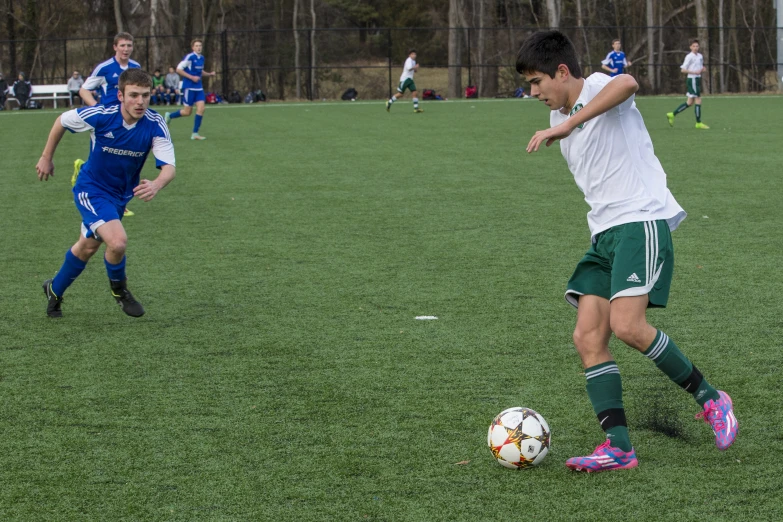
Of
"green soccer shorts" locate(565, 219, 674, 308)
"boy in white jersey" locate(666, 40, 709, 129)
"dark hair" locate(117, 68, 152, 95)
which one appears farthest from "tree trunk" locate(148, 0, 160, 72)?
"green soccer shorts" locate(565, 219, 674, 308)

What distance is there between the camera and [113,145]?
6738mm

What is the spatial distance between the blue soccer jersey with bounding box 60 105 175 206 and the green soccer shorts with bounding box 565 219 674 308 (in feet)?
11.7

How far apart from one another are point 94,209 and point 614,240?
13.0 feet

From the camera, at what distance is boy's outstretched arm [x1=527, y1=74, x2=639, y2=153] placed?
12.1ft

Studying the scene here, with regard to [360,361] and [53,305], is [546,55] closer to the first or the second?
[360,361]

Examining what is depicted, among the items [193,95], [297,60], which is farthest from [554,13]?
[193,95]

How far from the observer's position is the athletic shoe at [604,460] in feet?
12.6

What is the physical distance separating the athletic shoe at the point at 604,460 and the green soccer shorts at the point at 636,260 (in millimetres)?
589

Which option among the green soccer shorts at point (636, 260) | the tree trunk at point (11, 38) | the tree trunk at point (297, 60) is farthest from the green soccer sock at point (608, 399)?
the tree trunk at point (11, 38)

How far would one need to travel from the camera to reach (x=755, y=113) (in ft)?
83.5

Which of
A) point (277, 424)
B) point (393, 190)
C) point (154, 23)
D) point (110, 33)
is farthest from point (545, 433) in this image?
point (110, 33)

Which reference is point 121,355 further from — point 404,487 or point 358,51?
point 358,51

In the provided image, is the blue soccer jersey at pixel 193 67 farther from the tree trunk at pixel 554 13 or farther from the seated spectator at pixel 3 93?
the tree trunk at pixel 554 13

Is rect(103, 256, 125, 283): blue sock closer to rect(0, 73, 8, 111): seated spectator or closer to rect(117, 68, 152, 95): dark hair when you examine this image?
rect(117, 68, 152, 95): dark hair
